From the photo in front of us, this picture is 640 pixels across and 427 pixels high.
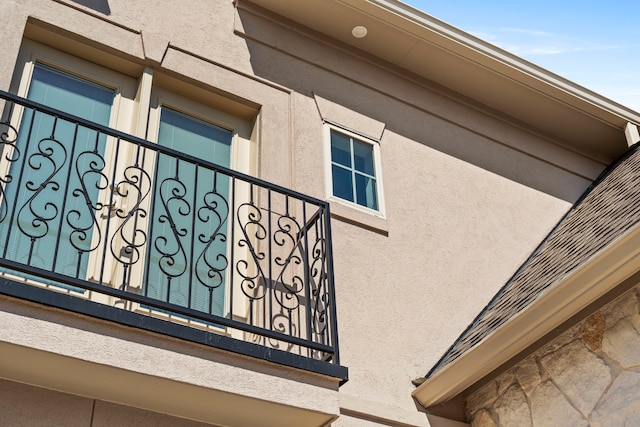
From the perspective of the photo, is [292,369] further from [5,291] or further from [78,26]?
[78,26]

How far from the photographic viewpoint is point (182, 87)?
763 cm

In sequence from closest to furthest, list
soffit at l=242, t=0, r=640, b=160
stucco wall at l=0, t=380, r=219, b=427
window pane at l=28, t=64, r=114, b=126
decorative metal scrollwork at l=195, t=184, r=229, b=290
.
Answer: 1. stucco wall at l=0, t=380, r=219, b=427
2. decorative metal scrollwork at l=195, t=184, r=229, b=290
3. window pane at l=28, t=64, r=114, b=126
4. soffit at l=242, t=0, r=640, b=160

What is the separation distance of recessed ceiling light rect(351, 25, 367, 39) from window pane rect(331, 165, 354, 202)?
5.57 ft

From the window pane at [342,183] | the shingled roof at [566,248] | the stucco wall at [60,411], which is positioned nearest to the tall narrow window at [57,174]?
the stucco wall at [60,411]

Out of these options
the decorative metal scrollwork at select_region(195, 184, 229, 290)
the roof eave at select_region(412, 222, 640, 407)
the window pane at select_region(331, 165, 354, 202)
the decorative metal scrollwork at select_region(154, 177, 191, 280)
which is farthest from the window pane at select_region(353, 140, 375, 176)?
the roof eave at select_region(412, 222, 640, 407)

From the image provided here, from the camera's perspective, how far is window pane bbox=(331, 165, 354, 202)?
7.89m


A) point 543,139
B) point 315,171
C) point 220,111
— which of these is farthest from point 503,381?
point 543,139

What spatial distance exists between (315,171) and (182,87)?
4.82ft

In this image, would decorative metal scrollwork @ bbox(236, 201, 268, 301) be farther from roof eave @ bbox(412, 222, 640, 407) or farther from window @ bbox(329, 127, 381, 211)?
roof eave @ bbox(412, 222, 640, 407)

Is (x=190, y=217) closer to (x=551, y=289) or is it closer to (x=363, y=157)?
(x=363, y=157)

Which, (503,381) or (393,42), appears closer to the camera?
(503,381)

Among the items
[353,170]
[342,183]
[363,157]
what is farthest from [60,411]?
[363,157]

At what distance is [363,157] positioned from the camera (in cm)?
838

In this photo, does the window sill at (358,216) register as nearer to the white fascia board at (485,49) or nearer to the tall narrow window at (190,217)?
the tall narrow window at (190,217)
